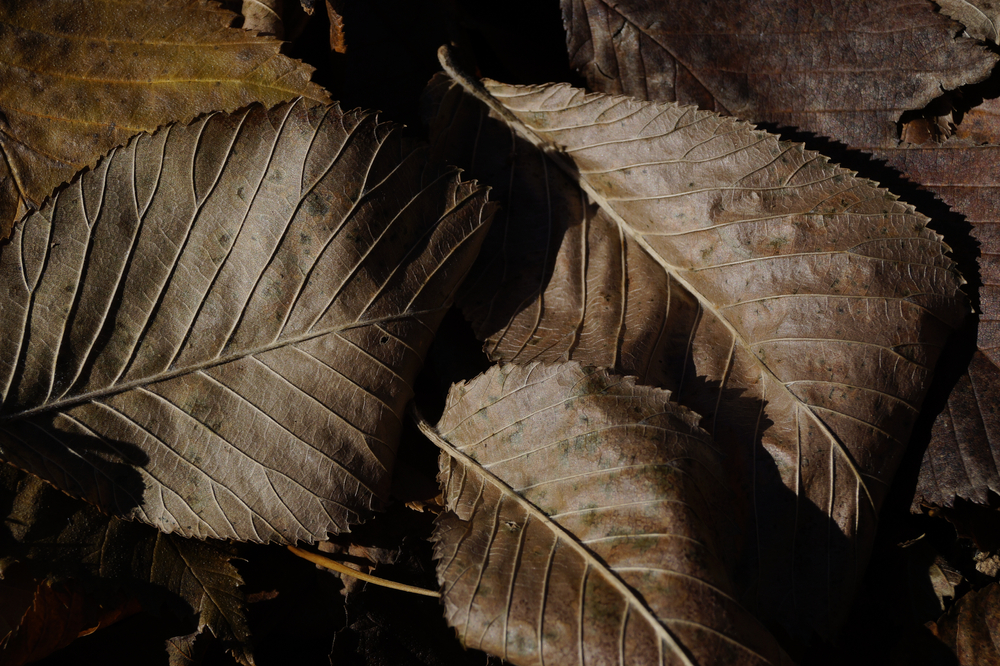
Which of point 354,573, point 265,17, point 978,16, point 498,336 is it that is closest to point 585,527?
point 498,336

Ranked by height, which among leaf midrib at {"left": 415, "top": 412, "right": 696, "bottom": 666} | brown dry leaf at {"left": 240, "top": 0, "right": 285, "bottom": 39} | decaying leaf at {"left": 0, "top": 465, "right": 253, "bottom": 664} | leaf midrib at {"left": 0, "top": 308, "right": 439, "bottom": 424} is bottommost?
decaying leaf at {"left": 0, "top": 465, "right": 253, "bottom": 664}

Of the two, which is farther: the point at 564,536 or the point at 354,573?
the point at 354,573

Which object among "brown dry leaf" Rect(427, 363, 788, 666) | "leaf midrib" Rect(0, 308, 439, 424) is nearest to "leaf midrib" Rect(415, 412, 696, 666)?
"brown dry leaf" Rect(427, 363, 788, 666)

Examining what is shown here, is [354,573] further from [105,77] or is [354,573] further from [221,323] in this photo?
[105,77]

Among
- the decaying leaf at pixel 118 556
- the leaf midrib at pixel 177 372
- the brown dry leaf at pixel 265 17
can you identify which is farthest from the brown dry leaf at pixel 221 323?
the brown dry leaf at pixel 265 17

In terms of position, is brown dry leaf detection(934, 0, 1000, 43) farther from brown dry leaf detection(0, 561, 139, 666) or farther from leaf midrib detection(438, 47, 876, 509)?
brown dry leaf detection(0, 561, 139, 666)

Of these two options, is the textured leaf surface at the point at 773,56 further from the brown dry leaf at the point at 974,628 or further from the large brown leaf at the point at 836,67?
the brown dry leaf at the point at 974,628

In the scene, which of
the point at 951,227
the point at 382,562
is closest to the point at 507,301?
the point at 382,562
